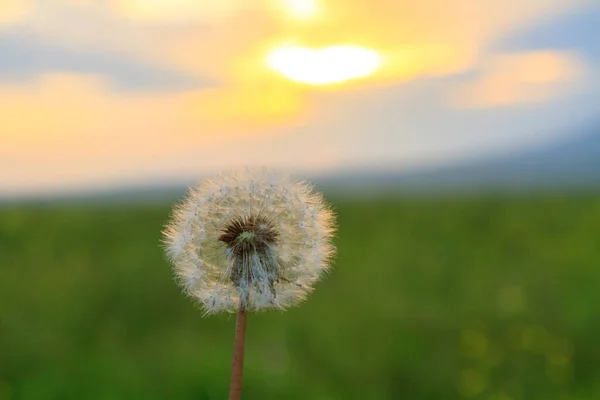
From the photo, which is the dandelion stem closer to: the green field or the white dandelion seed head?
the white dandelion seed head

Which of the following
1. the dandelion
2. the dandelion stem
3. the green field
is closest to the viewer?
the dandelion stem

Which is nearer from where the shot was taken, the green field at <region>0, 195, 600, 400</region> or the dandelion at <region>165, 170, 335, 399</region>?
the dandelion at <region>165, 170, 335, 399</region>

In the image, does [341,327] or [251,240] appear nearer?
[251,240]

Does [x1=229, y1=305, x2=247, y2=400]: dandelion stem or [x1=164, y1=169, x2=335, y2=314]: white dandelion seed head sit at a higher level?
[x1=164, y1=169, x2=335, y2=314]: white dandelion seed head

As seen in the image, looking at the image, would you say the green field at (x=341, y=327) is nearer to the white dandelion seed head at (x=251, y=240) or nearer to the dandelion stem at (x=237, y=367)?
the white dandelion seed head at (x=251, y=240)

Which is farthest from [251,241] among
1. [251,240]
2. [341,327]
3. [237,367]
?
[341,327]

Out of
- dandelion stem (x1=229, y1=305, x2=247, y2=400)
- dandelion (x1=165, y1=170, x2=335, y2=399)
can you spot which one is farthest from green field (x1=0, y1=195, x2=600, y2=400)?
dandelion stem (x1=229, y1=305, x2=247, y2=400)

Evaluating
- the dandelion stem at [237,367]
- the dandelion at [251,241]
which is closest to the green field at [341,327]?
the dandelion at [251,241]

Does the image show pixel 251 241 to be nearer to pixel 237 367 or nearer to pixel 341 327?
pixel 237 367
